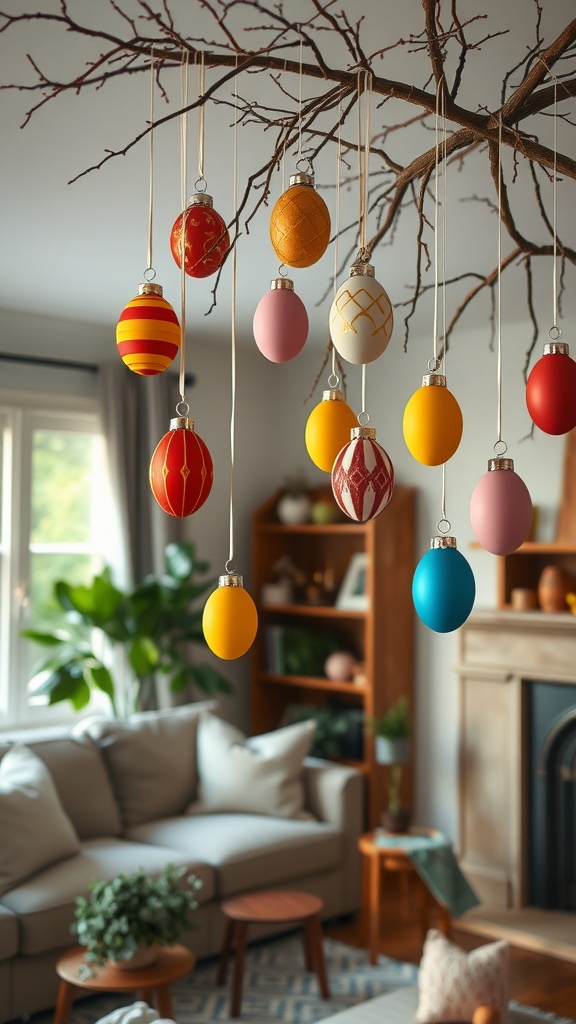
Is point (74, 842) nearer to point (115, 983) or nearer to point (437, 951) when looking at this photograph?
point (115, 983)

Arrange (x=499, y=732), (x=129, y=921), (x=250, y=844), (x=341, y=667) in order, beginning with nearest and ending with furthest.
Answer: (x=129, y=921)
(x=250, y=844)
(x=499, y=732)
(x=341, y=667)

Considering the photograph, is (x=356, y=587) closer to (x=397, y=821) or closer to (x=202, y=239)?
(x=397, y=821)

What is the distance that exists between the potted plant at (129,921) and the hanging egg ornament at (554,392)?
223cm

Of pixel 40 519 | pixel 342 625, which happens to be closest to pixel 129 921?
pixel 40 519

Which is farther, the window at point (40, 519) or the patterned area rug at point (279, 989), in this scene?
the window at point (40, 519)

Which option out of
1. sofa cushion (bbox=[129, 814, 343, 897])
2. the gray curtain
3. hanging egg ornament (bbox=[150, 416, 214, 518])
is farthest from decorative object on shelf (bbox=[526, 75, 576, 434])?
the gray curtain

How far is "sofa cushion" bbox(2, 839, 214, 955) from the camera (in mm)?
3512

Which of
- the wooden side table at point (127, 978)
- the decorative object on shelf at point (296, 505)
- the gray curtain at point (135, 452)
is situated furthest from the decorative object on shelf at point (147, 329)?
the decorative object on shelf at point (296, 505)

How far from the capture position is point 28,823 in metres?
3.78

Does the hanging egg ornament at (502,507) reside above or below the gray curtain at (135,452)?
below

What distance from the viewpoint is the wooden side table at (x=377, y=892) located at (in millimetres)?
4133

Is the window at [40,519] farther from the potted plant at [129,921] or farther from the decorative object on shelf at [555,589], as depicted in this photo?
the decorative object on shelf at [555,589]

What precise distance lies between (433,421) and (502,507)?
0.16 metres

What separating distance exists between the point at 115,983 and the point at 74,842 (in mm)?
939
